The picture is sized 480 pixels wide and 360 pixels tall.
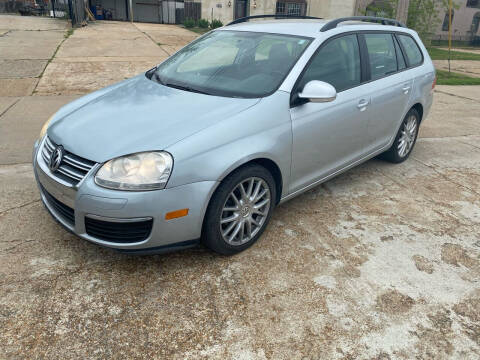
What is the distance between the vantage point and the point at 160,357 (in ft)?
6.78

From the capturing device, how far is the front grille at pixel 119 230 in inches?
94.5

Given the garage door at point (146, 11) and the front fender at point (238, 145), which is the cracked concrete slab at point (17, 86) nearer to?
the front fender at point (238, 145)

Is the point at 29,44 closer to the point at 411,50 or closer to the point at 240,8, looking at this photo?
the point at 411,50

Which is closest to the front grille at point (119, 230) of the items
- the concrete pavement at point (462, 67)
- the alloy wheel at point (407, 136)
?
the alloy wheel at point (407, 136)

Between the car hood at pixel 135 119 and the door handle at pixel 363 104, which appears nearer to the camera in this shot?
the car hood at pixel 135 119

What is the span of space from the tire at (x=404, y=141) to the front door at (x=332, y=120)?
37.3 inches

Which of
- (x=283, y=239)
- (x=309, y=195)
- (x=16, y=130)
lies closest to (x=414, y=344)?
(x=283, y=239)

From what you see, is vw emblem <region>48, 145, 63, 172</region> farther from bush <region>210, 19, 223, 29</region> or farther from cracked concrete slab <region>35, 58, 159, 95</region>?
bush <region>210, 19, 223, 29</region>

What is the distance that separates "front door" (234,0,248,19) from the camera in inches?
1069

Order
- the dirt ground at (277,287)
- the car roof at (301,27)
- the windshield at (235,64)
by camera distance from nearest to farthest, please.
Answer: the dirt ground at (277,287)
the windshield at (235,64)
the car roof at (301,27)

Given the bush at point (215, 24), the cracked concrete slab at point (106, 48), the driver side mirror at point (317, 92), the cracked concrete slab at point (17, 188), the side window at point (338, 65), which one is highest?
the side window at point (338, 65)

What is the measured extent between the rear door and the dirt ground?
62 centimetres

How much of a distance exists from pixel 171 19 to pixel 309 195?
30.0 meters

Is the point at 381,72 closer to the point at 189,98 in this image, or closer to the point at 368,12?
the point at 189,98
